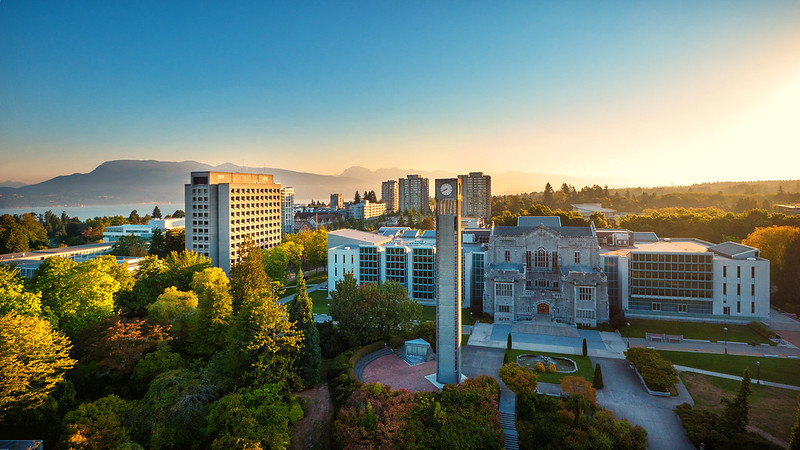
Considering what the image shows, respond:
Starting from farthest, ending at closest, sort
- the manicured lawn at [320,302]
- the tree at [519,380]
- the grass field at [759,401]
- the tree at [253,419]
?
the manicured lawn at [320,302] → the tree at [519,380] → the grass field at [759,401] → the tree at [253,419]

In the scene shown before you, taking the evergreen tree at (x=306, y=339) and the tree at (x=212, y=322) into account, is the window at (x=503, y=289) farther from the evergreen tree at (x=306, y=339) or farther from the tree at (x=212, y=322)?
the tree at (x=212, y=322)

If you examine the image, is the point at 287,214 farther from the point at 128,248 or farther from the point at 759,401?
the point at 759,401

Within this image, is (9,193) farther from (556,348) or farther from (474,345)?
(556,348)

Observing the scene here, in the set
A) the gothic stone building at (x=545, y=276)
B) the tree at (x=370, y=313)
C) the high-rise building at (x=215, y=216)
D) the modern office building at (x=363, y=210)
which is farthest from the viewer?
the modern office building at (x=363, y=210)

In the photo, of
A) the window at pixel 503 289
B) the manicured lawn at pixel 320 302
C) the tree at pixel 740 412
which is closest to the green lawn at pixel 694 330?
the window at pixel 503 289

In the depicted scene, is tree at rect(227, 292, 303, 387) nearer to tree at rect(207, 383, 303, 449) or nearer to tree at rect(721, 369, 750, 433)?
tree at rect(207, 383, 303, 449)

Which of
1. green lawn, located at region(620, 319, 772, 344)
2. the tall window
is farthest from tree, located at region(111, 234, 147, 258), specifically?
green lawn, located at region(620, 319, 772, 344)

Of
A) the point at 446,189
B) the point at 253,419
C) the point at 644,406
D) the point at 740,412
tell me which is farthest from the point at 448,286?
the point at 740,412
